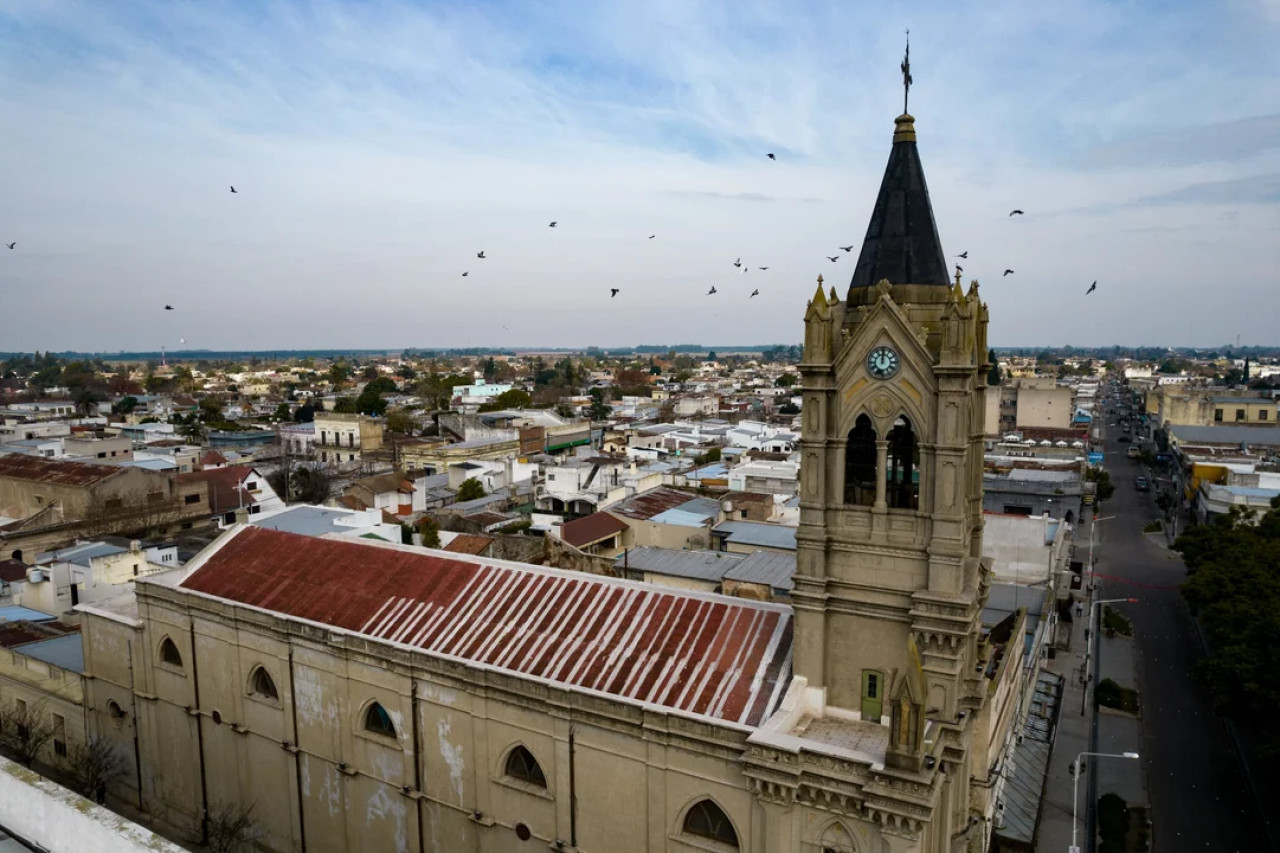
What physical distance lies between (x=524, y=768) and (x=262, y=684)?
11358mm

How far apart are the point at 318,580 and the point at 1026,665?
33.6 m

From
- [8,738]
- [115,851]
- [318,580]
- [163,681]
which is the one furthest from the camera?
[8,738]

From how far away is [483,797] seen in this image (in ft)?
74.9

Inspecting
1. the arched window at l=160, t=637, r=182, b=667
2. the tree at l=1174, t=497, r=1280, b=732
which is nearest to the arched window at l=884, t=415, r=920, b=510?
the tree at l=1174, t=497, r=1280, b=732

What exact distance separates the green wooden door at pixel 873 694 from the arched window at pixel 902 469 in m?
4.10

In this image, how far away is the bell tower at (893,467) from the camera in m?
18.3

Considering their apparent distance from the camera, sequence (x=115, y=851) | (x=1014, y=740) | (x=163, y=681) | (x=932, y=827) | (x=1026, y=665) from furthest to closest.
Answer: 1. (x=1026, y=665)
2. (x=1014, y=740)
3. (x=163, y=681)
4. (x=932, y=827)
5. (x=115, y=851)

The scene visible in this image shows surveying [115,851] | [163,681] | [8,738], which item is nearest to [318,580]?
[163,681]

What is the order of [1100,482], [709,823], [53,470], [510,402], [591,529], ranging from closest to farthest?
[709,823] → [591,529] → [53,470] → [1100,482] → [510,402]

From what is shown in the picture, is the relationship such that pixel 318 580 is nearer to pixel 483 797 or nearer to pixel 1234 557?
pixel 483 797

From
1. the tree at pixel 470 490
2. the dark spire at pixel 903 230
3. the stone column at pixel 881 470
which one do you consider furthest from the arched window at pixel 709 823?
the tree at pixel 470 490

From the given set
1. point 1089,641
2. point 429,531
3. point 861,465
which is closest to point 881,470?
point 861,465

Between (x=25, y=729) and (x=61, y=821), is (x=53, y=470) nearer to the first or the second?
(x=25, y=729)

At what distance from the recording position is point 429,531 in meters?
58.2
